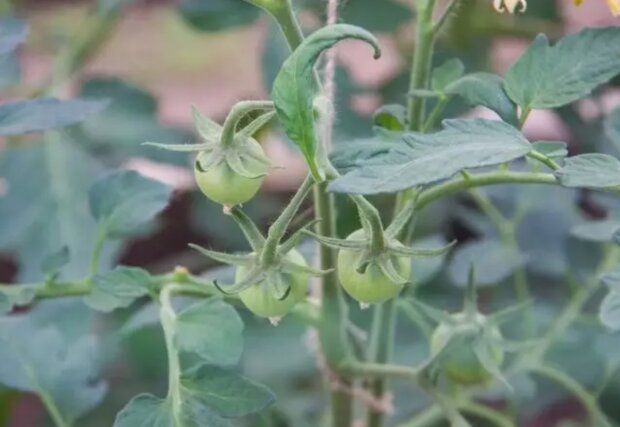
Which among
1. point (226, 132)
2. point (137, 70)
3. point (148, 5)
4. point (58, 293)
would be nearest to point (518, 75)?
point (226, 132)

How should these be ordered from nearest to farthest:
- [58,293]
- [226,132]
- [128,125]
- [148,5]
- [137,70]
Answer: [226,132] → [58,293] → [128,125] → [137,70] → [148,5]

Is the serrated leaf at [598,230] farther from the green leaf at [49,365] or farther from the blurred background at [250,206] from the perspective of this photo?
the green leaf at [49,365]

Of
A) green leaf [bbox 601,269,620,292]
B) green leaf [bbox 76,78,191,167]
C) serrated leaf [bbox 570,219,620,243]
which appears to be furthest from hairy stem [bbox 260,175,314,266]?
green leaf [bbox 76,78,191,167]

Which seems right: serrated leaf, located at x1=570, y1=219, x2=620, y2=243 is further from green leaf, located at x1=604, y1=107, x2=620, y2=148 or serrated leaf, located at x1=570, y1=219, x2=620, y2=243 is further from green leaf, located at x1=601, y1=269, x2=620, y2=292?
green leaf, located at x1=601, y1=269, x2=620, y2=292

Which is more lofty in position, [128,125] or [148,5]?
[128,125]

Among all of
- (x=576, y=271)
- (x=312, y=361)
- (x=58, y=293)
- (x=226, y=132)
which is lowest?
(x=312, y=361)

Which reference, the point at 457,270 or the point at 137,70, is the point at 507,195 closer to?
the point at 457,270
